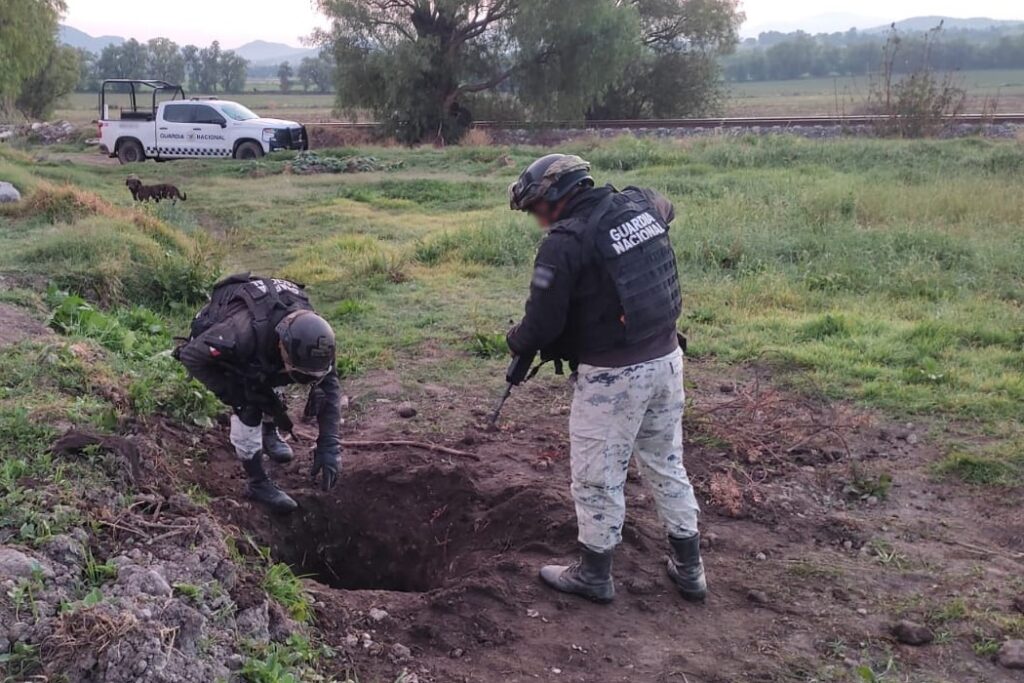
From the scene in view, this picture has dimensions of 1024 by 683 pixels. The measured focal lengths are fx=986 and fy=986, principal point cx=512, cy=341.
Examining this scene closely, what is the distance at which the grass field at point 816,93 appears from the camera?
131 feet

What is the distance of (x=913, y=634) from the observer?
386 centimetres

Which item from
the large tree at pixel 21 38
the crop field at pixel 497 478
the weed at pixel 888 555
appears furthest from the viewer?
the large tree at pixel 21 38

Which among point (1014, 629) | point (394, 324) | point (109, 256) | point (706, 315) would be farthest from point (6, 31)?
point (1014, 629)

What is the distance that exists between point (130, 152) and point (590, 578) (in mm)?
22354

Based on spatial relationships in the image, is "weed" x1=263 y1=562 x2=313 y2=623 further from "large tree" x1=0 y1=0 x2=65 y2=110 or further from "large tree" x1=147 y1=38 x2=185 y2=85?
"large tree" x1=147 y1=38 x2=185 y2=85

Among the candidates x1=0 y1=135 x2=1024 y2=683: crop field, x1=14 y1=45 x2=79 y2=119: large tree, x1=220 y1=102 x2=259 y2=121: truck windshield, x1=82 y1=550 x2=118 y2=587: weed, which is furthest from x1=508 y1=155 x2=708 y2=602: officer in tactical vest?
x1=14 y1=45 x2=79 y2=119: large tree

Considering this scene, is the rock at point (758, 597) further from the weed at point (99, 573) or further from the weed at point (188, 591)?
the weed at point (99, 573)

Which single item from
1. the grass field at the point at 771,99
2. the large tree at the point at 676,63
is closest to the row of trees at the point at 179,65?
the grass field at the point at 771,99

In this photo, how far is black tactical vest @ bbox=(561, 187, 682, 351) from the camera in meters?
3.69

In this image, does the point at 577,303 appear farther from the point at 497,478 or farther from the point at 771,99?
the point at 771,99

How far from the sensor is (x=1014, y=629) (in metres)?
3.91

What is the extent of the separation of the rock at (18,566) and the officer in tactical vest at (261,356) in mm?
1096

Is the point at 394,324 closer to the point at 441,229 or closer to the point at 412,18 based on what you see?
the point at 441,229

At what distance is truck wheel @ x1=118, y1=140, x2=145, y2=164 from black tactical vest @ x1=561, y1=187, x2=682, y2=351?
72.4ft
